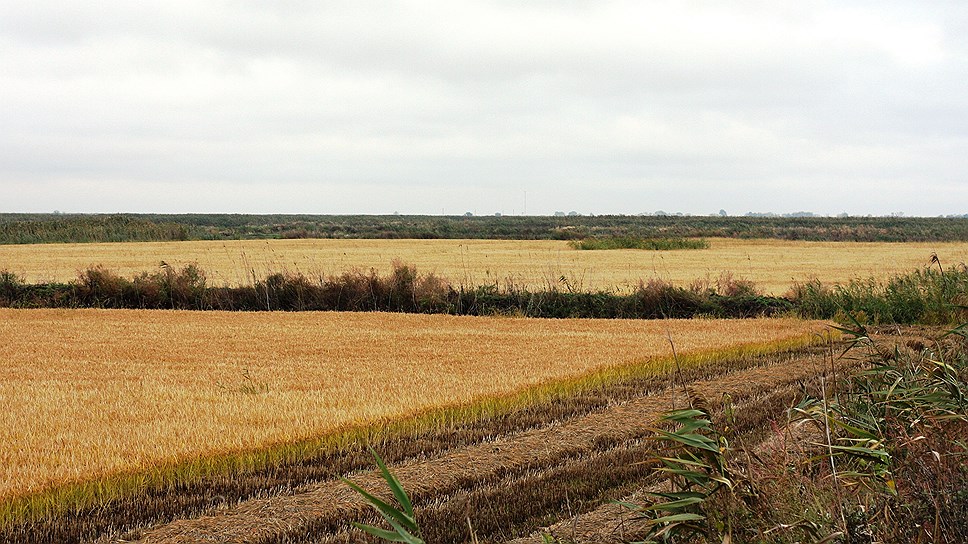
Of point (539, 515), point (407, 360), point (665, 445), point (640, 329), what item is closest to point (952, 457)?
point (539, 515)

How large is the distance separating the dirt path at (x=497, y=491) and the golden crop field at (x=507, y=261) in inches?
714

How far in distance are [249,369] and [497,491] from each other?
693 cm

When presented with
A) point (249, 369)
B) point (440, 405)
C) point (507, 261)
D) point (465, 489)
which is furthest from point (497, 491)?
point (507, 261)

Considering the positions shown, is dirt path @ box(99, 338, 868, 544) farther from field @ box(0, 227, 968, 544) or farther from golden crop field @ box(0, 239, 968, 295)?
golden crop field @ box(0, 239, 968, 295)

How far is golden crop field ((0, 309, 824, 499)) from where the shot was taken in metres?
8.63

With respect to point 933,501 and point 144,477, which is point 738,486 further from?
point 144,477

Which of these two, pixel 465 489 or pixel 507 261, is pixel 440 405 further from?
pixel 507 261

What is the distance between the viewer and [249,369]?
13.3m

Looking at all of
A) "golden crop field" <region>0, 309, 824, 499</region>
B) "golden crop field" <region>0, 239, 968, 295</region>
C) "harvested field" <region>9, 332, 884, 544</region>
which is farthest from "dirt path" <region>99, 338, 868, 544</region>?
"golden crop field" <region>0, 239, 968, 295</region>

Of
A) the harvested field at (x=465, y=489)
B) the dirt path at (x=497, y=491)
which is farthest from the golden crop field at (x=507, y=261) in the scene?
the dirt path at (x=497, y=491)

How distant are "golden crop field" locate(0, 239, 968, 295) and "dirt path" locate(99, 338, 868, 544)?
1815 cm

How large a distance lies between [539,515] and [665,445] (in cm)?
221

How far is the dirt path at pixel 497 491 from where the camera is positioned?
6.46 m

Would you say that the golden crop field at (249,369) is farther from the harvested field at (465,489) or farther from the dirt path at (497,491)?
the dirt path at (497,491)
